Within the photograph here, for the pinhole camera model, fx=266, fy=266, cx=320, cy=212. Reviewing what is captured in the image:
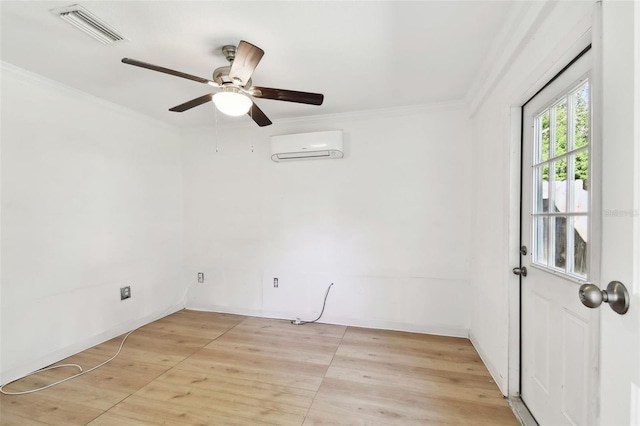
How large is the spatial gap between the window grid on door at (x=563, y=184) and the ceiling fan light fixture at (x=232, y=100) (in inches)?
69.0

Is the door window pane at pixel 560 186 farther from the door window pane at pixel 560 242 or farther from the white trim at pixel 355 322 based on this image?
the white trim at pixel 355 322

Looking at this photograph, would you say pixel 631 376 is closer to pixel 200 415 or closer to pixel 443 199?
pixel 200 415

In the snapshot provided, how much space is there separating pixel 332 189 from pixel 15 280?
2795 mm

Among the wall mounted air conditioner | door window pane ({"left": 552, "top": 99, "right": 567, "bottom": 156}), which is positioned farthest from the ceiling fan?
door window pane ({"left": 552, "top": 99, "right": 567, "bottom": 156})

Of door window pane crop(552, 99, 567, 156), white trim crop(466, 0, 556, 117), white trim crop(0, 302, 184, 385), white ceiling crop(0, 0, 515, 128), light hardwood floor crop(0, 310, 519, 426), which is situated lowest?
light hardwood floor crop(0, 310, 519, 426)

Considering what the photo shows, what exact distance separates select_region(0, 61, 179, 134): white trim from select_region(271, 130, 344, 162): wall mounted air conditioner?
1.53 metres

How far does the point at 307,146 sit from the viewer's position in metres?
2.95

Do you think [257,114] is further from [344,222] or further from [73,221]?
[73,221]

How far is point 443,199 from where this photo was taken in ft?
9.11

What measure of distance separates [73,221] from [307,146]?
2307 millimetres

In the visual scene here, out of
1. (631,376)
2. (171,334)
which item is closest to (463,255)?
(631,376)

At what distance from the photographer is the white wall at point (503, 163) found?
1.21 m

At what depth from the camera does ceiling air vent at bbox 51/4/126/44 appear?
58.0 inches

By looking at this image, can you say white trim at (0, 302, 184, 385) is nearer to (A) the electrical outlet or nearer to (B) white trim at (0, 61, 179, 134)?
(A) the electrical outlet
